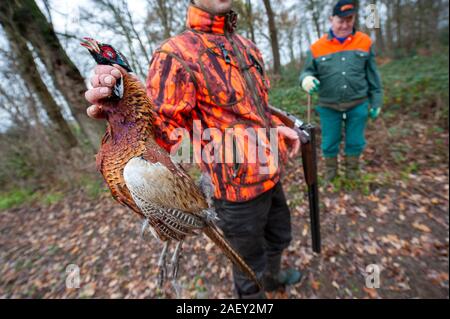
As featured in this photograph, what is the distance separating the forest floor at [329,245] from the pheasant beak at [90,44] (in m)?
2.88

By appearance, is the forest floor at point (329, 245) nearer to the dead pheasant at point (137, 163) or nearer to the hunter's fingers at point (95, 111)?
the dead pheasant at point (137, 163)

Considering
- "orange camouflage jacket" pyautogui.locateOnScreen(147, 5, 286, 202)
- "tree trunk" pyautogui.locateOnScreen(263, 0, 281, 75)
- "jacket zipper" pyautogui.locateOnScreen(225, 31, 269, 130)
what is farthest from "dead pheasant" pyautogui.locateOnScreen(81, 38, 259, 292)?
"tree trunk" pyautogui.locateOnScreen(263, 0, 281, 75)

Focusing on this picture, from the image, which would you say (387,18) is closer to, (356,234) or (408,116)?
(408,116)

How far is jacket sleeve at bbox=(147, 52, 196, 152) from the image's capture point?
123 cm

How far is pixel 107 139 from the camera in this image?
3.15ft

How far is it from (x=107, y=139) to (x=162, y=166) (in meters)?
0.29

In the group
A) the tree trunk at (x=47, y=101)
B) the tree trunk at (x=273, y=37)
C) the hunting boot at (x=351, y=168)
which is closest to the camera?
the hunting boot at (x=351, y=168)

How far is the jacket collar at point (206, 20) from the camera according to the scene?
1.36 meters

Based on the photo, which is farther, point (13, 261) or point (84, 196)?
point (84, 196)

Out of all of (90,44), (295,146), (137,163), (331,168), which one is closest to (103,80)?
(90,44)

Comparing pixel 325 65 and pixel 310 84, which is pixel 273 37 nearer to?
pixel 325 65

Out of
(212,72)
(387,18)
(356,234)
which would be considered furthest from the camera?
(387,18)

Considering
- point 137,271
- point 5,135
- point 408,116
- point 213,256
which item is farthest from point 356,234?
point 5,135

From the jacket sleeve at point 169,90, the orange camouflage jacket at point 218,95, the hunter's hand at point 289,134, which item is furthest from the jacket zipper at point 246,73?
the jacket sleeve at point 169,90
